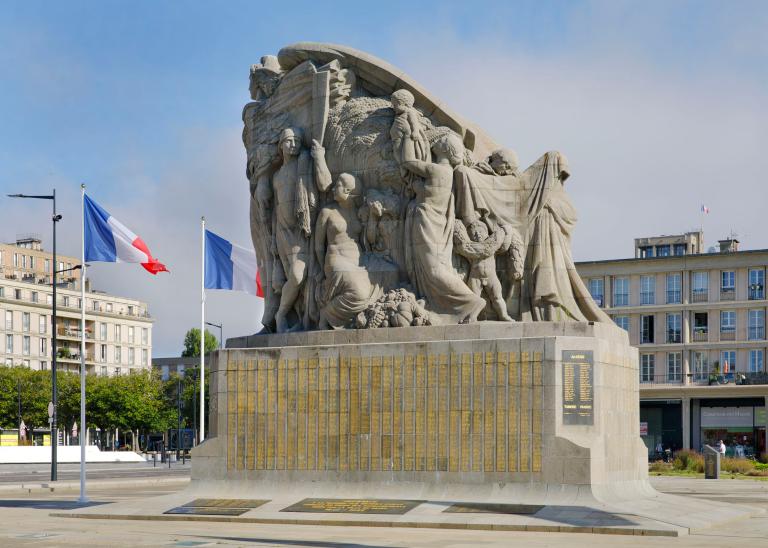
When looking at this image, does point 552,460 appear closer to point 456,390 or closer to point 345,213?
point 456,390

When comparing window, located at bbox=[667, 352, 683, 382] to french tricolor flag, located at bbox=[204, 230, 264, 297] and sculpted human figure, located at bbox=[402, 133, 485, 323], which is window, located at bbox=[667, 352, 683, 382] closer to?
french tricolor flag, located at bbox=[204, 230, 264, 297]

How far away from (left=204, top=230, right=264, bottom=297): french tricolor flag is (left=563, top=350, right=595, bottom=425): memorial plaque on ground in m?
15.5

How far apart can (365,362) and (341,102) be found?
20.2 ft

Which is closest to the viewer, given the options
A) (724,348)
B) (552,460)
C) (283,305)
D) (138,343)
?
(552,460)

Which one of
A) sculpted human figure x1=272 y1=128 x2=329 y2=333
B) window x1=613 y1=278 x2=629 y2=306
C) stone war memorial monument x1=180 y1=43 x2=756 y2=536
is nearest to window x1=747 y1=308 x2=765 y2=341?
window x1=613 y1=278 x2=629 y2=306

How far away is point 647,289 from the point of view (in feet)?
225

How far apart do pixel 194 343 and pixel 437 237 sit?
97758 millimetres

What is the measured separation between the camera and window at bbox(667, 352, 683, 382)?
67750 millimetres

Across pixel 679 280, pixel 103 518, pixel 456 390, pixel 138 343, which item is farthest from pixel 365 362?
pixel 138 343

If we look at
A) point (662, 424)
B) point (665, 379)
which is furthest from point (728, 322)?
point (662, 424)

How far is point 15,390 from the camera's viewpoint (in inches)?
3248

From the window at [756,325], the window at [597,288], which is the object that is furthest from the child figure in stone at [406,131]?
the window at [597,288]

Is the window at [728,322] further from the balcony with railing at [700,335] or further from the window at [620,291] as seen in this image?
the window at [620,291]

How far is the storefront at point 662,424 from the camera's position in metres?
67.2
